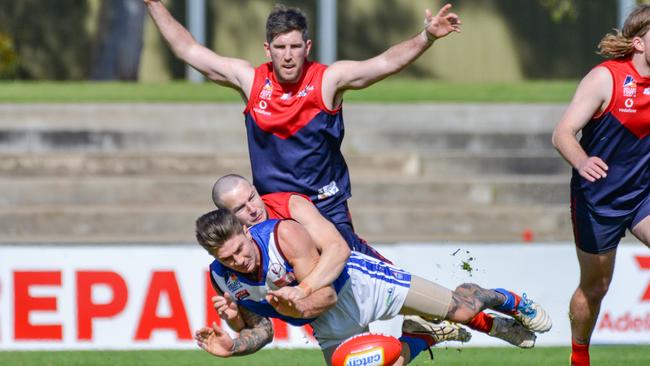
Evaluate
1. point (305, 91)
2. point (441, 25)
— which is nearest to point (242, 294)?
point (305, 91)

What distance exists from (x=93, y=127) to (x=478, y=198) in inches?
175

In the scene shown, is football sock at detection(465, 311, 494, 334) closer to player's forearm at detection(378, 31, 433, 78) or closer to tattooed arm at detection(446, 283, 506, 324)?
tattooed arm at detection(446, 283, 506, 324)

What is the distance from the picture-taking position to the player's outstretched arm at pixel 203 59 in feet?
24.3

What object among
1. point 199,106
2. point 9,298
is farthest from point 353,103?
point 9,298

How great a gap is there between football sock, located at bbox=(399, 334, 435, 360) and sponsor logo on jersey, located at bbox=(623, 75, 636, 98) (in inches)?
73.8

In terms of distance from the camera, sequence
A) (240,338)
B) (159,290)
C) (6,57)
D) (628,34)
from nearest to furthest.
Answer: (240,338)
(628,34)
(159,290)
(6,57)

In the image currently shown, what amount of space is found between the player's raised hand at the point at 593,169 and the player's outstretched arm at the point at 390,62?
1037 millimetres

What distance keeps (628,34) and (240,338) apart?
290 centimetres

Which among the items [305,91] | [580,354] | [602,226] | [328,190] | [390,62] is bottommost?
[580,354]

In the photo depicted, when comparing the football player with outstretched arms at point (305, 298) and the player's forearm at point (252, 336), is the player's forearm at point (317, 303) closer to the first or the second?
the football player with outstretched arms at point (305, 298)

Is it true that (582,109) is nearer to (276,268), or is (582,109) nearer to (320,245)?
(320,245)

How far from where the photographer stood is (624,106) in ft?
23.9

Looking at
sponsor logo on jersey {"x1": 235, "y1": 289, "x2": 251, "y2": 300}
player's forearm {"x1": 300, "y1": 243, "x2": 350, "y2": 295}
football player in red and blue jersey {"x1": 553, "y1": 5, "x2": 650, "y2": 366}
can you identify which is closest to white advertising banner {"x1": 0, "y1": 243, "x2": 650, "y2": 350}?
football player in red and blue jersey {"x1": 553, "y1": 5, "x2": 650, "y2": 366}

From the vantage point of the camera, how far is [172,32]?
775 centimetres
